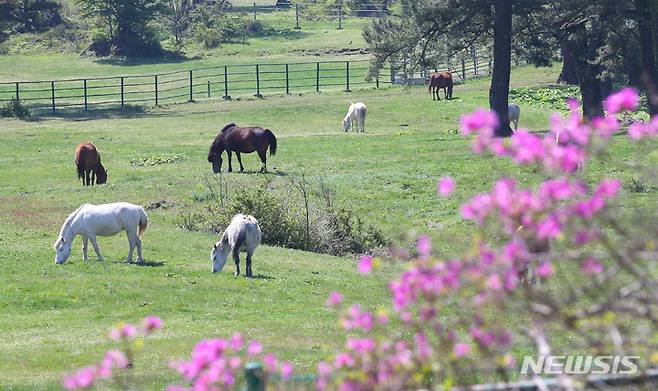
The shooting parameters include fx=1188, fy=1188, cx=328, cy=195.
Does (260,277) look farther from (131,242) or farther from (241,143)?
(241,143)

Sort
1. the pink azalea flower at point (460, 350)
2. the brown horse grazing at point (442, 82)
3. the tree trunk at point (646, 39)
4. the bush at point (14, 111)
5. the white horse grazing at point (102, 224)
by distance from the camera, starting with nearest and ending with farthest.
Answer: the pink azalea flower at point (460, 350) < the white horse grazing at point (102, 224) < the tree trunk at point (646, 39) < the bush at point (14, 111) < the brown horse grazing at point (442, 82)

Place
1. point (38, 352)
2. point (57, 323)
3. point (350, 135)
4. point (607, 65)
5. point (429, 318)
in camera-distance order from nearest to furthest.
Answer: point (429, 318) → point (38, 352) → point (57, 323) → point (607, 65) → point (350, 135)

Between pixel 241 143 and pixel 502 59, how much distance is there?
11810mm

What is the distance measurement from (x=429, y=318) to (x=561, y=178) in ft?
2.74

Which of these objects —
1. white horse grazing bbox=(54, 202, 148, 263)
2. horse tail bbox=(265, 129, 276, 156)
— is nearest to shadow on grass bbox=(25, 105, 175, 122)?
horse tail bbox=(265, 129, 276, 156)

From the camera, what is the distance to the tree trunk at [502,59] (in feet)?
133

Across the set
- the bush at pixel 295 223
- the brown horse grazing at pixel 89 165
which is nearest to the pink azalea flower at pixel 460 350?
the bush at pixel 295 223

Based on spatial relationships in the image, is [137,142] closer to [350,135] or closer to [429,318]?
[350,135]

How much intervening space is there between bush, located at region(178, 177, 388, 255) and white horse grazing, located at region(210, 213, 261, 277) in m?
4.68

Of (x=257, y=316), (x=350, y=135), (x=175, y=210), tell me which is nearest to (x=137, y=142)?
(x=350, y=135)

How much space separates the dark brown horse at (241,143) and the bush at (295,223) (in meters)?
6.71

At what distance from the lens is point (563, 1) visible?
38.2 metres

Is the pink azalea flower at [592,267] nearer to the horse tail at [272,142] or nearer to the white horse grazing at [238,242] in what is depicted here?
the white horse grazing at [238,242]

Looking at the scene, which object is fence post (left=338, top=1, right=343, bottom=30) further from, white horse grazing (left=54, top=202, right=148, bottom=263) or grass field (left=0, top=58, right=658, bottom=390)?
white horse grazing (left=54, top=202, right=148, bottom=263)
